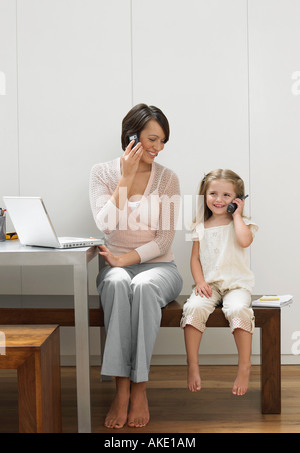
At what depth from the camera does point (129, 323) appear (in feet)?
6.41

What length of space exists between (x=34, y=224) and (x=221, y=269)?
818 millimetres

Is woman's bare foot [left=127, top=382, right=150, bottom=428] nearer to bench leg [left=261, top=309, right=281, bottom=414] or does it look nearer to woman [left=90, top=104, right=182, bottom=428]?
woman [left=90, top=104, right=182, bottom=428]

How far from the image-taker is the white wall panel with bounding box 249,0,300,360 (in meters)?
2.64

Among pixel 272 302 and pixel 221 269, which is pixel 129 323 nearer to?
pixel 221 269

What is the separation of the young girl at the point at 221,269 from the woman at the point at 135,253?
0.12 metres

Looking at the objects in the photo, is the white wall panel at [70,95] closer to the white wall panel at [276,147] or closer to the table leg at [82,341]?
the white wall panel at [276,147]

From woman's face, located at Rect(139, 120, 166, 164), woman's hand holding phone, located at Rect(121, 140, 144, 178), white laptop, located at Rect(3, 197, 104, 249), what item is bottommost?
white laptop, located at Rect(3, 197, 104, 249)

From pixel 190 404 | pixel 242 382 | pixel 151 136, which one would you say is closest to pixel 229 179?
pixel 151 136

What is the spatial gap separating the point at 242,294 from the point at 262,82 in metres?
1.14

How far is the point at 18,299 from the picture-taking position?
8.06ft

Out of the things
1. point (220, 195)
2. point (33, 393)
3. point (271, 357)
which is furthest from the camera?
point (220, 195)

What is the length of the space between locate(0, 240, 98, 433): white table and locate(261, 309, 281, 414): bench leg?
709 millimetres

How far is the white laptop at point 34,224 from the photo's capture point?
177 cm

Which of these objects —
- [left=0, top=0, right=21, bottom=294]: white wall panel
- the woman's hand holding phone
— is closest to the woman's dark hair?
the woman's hand holding phone
